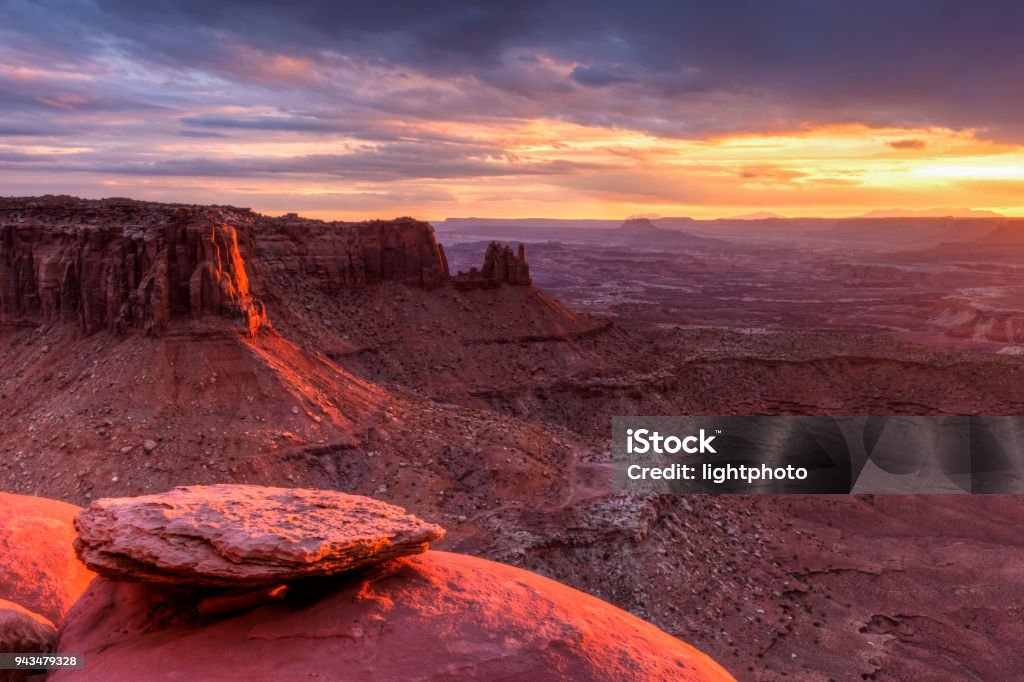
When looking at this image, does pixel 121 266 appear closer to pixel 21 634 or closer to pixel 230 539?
pixel 21 634

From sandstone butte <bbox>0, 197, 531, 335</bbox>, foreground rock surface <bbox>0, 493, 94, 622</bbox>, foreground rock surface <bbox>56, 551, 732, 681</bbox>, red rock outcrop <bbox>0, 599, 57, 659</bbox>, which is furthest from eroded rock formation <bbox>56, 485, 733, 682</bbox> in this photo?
sandstone butte <bbox>0, 197, 531, 335</bbox>

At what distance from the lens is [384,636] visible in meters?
9.84

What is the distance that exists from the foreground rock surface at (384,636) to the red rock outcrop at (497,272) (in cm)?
5613

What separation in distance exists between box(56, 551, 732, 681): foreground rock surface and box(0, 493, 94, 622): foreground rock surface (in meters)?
1.74

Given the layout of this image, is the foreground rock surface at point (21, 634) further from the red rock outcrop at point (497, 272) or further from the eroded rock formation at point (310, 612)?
the red rock outcrop at point (497, 272)

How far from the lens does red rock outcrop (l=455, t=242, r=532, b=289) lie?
67.3 m

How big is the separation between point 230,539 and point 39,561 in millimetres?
6575

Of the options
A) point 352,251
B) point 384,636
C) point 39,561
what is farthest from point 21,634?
point 352,251

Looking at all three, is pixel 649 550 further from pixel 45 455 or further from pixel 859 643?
pixel 45 455

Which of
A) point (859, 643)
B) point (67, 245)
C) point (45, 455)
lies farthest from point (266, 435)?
point (859, 643)

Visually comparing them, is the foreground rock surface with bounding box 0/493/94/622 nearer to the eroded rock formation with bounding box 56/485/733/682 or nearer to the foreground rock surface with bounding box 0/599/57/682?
the foreground rock surface with bounding box 0/599/57/682

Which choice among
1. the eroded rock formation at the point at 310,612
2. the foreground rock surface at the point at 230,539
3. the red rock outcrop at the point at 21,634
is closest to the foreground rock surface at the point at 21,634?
the red rock outcrop at the point at 21,634

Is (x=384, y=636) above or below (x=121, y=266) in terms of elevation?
below

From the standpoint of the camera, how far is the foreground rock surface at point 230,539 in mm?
9711
